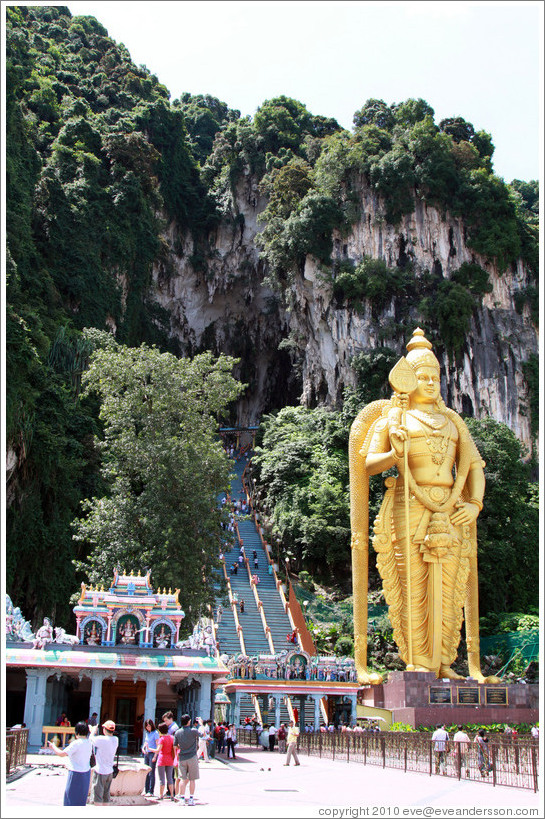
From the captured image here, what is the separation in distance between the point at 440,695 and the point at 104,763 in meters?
8.76

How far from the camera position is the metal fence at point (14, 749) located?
27.4 ft

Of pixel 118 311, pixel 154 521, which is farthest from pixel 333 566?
pixel 118 311

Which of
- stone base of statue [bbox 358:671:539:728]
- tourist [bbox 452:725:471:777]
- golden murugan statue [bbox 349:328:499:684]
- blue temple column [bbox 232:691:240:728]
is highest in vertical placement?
golden murugan statue [bbox 349:328:499:684]

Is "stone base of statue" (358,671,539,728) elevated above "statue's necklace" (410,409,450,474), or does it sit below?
below

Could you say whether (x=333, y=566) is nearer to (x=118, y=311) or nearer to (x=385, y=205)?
(x=118, y=311)

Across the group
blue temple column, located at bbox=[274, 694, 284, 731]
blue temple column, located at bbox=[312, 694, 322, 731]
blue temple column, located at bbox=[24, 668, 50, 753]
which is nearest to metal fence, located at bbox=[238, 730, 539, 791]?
blue temple column, located at bbox=[312, 694, 322, 731]

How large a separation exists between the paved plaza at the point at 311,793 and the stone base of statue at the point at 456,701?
3029mm

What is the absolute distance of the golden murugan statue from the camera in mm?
15109

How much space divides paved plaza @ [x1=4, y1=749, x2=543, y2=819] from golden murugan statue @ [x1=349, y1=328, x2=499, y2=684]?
4581 millimetres

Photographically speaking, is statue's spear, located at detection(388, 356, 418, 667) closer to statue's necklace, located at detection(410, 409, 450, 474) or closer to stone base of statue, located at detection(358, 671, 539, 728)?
statue's necklace, located at detection(410, 409, 450, 474)

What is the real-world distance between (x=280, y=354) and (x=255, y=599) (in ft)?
69.7

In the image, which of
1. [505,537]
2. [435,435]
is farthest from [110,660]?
[505,537]

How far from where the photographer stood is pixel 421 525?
15.4 metres

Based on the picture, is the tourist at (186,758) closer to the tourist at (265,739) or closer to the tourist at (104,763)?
the tourist at (104,763)
